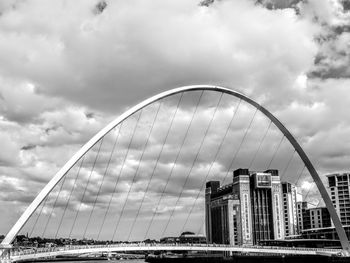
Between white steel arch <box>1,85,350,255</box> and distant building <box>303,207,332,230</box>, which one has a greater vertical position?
distant building <box>303,207,332,230</box>

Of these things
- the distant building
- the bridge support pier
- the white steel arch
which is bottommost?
the bridge support pier

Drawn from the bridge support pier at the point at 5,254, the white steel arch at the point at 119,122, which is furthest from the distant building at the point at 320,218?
the bridge support pier at the point at 5,254

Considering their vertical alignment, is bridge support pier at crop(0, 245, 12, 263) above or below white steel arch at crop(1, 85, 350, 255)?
below

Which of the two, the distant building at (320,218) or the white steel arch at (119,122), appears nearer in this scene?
the white steel arch at (119,122)

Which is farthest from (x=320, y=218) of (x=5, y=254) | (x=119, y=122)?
(x=5, y=254)

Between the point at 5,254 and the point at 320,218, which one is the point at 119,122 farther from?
the point at 320,218

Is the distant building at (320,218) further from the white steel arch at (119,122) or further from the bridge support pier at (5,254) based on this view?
the bridge support pier at (5,254)

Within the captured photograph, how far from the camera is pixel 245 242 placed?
197 m

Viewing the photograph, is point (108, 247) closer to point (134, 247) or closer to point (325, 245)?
point (134, 247)

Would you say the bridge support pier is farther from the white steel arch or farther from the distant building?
the distant building

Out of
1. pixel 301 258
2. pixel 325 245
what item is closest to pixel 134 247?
pixel 301 258

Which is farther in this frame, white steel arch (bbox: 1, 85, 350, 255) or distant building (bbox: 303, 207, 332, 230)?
distant building (bbox: 303, 207, 332, 230)

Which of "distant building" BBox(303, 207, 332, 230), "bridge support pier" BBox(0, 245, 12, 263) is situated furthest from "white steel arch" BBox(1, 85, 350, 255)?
"distant building" BBox(303, 207, 332, 230)

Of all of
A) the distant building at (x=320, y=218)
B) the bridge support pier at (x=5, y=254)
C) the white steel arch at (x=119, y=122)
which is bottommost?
the bridge support pier at (x=5, y=254)
